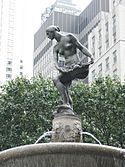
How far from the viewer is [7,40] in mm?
128625

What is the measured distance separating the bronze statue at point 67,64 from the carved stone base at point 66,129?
0.73 metres

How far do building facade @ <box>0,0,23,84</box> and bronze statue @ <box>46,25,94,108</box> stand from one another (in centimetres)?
10697

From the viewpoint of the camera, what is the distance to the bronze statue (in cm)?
1248

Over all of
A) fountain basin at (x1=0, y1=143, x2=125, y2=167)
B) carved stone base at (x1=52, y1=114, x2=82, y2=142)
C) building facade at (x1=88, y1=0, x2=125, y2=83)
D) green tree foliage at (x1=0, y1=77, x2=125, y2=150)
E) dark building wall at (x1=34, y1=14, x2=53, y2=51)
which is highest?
dark building wall at (x1=34, y1=14, x2=53, y2=51)

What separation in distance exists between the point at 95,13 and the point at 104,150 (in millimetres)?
87391

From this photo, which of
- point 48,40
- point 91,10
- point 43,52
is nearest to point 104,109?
point 91,10

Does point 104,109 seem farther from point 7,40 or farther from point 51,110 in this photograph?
point 7,40

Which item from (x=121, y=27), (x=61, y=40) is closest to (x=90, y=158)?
(x=61, y=40)

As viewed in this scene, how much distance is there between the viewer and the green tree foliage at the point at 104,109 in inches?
1051

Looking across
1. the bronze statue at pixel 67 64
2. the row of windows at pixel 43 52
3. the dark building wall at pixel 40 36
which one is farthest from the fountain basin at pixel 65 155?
the dark building wall at pixel 40 36

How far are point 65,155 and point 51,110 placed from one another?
17.4m

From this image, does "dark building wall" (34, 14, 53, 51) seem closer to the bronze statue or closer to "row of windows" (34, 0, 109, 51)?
"row of windows" (34, 0, 109, 51)

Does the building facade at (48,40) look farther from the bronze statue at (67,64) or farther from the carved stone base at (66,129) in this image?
the carved stone base at (66,129)

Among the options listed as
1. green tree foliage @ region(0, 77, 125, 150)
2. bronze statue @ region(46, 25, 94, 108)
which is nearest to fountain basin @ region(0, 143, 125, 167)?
bronze statue @ region(46, 25, 94, 108)
